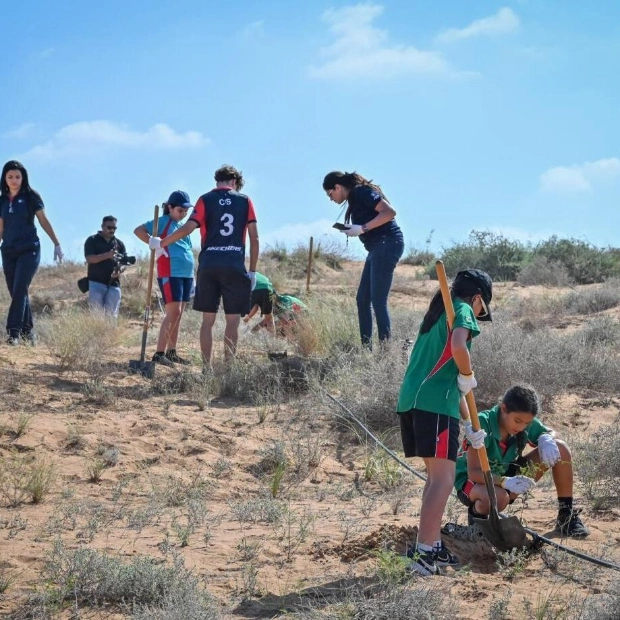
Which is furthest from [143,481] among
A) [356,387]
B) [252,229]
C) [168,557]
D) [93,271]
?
[93,271]

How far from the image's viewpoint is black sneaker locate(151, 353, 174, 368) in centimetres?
862

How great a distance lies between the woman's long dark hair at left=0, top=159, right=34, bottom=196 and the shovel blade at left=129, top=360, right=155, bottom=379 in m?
2.02

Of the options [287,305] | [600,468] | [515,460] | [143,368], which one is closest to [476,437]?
[515,460]

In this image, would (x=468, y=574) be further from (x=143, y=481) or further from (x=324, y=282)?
(x=324, y=282)

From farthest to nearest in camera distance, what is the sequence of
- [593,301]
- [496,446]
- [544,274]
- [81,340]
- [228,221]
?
[544,274]
[593,301]
[81,340]
[228,221]
[496,446]

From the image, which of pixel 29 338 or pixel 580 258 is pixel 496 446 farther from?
pixel 580 258

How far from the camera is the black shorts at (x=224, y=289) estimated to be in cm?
816

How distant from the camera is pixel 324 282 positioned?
17.3m

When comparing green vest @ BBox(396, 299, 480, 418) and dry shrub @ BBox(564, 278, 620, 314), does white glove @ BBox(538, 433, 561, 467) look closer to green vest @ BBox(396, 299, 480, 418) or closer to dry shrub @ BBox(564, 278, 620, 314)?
green vest @ BBox(396, 299, 480, 418)

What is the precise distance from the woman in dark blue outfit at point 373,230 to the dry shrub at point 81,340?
244cm

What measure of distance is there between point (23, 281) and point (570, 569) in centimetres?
612

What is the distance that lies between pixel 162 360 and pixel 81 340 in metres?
0.73

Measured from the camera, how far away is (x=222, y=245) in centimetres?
818

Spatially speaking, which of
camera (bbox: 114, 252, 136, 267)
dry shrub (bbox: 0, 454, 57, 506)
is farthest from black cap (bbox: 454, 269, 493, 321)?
camera (bbox: 114, 252, 136, 267)
